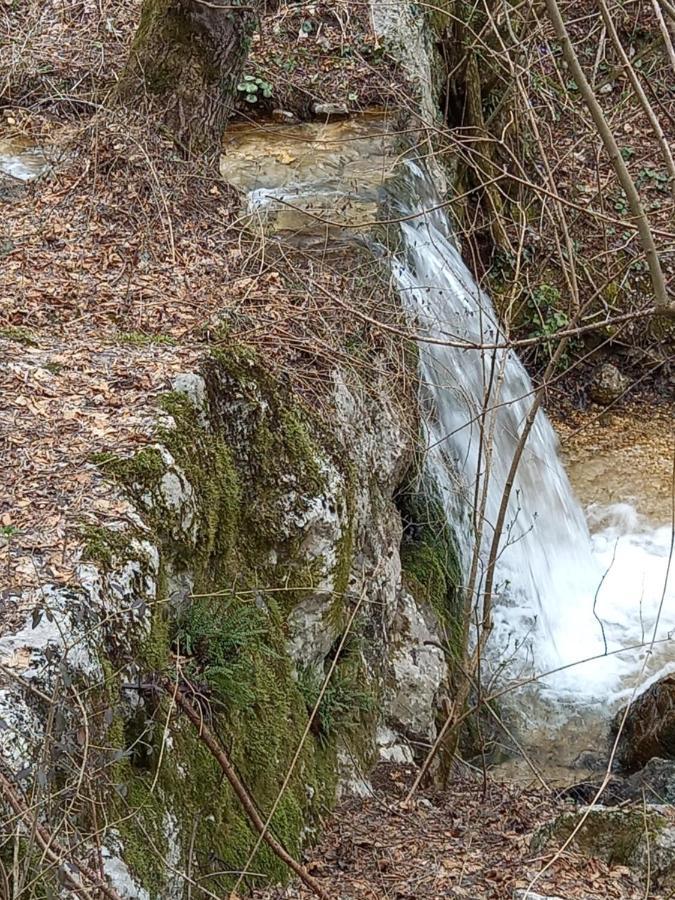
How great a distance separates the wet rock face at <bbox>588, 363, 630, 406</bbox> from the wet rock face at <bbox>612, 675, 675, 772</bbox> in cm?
433

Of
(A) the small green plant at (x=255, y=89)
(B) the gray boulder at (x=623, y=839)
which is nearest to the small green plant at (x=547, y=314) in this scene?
(A) the small green plant at (x=255, y=89)

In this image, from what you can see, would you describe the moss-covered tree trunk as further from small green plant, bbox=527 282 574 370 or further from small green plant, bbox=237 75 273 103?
small green plant, bbox=527 282 574 370

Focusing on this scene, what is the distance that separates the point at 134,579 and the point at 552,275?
7.56 metres

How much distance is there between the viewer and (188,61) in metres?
6.09

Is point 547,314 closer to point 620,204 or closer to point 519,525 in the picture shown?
point 620,204

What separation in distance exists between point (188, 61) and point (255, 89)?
284cm

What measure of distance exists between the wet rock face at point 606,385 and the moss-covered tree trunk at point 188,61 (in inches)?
195

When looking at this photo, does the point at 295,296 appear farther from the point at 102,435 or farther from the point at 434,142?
the point at 434,142

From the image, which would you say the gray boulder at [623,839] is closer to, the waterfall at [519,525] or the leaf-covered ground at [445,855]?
the leaf-covered ground at [445,855]

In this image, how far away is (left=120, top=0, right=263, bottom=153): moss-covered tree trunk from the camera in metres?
6.00

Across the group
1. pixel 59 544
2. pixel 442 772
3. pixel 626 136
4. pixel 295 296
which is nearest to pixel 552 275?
pixel 626 136

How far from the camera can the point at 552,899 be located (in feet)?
10.7

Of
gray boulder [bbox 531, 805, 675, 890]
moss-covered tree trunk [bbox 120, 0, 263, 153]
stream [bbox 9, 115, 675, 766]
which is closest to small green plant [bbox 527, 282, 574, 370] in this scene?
stream [bbox 9, 115, 675, 766]

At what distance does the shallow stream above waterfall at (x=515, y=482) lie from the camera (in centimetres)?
638
